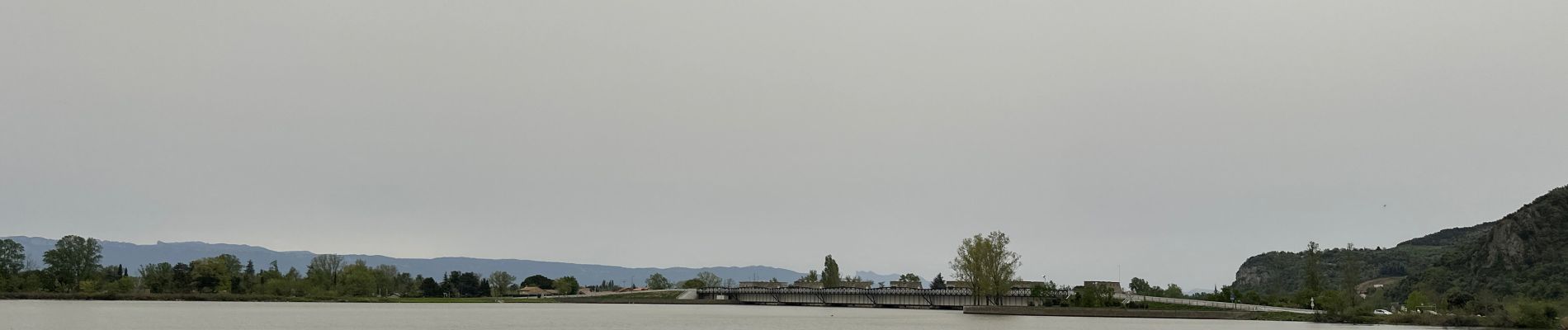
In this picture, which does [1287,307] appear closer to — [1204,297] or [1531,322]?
[1204,297]

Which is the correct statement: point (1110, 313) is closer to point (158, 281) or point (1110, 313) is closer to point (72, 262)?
point (158, 281)

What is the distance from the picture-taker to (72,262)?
547 feet

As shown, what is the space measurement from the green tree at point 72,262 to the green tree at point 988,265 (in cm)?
12797

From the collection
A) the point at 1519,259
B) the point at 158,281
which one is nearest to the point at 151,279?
the point at 158,281

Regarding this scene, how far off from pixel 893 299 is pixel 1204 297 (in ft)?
142

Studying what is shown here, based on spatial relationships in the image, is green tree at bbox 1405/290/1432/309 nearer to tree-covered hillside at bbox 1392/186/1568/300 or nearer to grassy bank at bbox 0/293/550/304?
tree-covered hillside at bbox 1392/186/1568/300

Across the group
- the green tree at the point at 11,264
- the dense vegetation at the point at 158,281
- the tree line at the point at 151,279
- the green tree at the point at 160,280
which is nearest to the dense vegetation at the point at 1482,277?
the dense vegetation at the point at 158,281

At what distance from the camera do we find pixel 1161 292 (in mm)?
160250

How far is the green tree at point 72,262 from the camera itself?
16475cm

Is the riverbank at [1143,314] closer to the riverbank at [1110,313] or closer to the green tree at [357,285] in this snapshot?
the riverbank at [1110,313]

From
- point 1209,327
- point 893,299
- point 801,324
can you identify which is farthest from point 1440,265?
point 801,324

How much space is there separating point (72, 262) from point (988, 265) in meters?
136

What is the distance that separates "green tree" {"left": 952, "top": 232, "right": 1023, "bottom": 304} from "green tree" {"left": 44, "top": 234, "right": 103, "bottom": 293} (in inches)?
5038

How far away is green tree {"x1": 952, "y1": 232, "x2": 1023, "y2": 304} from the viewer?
12494 cm
